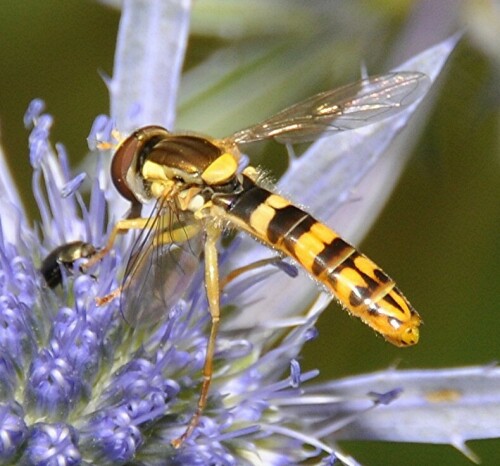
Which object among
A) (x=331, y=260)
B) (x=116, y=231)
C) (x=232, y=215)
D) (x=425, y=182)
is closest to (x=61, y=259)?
(x=116, y=231)

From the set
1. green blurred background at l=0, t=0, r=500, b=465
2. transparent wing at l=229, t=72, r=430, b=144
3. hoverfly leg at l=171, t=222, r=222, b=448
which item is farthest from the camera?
green blurred background at l=0, t=0, r=500, b=465

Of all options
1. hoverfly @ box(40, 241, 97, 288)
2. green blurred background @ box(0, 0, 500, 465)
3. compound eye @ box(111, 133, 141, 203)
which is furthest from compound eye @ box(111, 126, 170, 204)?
green blurred background @ box(0, 0, 500, 465)

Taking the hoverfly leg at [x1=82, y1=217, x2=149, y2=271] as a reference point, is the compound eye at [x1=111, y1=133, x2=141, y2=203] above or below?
above

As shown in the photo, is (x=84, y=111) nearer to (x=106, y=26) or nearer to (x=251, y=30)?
(x=106, y=26)

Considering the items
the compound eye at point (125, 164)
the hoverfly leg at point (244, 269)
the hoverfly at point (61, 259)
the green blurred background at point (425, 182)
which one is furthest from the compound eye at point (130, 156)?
the green blurred background at point (425, 182)

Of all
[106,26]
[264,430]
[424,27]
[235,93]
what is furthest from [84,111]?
[264,430]

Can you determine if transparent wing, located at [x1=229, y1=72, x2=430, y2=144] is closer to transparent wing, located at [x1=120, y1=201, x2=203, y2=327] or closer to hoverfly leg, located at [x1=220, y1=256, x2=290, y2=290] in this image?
hoverfly leg, located at [x1=220, y1=256, x2=290, y2=290]

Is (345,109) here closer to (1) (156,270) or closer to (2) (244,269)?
(2) (244,269)

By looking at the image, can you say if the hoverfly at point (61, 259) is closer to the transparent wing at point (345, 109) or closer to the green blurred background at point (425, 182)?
the transparent wing at point (345, 109)
